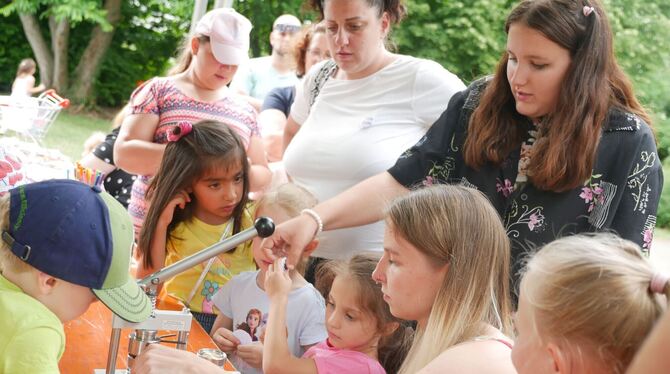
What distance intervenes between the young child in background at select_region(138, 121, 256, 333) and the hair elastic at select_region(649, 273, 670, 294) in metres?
1.82

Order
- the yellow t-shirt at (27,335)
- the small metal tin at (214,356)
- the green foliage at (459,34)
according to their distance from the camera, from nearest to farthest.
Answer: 1. the yellow t-shirt at (27,335)
2. the small metal tin at (214,356)
3. the green foliage at (459,34)

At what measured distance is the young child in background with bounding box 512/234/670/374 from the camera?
1.27 meters

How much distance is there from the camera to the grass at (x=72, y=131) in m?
9.29

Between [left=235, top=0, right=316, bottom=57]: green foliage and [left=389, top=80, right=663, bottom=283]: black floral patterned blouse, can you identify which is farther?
[left=235, top=0, right=316, bottom=57]: green foliage

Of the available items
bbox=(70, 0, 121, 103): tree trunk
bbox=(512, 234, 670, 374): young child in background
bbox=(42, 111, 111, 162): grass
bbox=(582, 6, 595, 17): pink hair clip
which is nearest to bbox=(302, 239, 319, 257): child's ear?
bbox=(582, 6, 595, 17): pink hair clip

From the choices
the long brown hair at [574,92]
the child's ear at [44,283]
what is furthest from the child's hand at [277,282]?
the child's ear at [44,283]

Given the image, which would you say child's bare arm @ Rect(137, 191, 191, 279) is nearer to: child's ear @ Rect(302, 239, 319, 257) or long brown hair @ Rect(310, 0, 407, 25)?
child's ear @ Rect(302, 239, 319, 257)

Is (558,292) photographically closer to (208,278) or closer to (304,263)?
(304,263)

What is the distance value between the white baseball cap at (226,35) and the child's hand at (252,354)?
4.01ft

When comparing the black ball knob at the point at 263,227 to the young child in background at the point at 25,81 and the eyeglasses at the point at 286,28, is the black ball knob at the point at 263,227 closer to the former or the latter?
the eyeglasses at the point at 286,28

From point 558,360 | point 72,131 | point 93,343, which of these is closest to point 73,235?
point 93,343

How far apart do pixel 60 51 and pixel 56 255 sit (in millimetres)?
12285

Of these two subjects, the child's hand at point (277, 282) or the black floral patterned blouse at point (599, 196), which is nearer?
the black floral patterned blouse at point (599, 196)

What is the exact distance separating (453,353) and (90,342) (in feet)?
3.14
